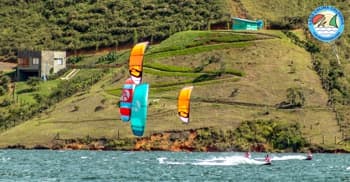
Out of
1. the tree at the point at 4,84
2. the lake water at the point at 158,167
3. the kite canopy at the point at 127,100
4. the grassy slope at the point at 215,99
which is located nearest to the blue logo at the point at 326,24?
the lake water at the point at 158,167

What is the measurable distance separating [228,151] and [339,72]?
108ft

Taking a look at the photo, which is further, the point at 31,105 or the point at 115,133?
the point at 31,105

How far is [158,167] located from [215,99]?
4887cm

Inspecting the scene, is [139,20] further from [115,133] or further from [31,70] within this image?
[115,133]

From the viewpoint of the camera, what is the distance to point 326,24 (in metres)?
110

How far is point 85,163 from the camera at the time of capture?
10369 centimetres

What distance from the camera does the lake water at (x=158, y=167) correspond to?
8638 centimetres

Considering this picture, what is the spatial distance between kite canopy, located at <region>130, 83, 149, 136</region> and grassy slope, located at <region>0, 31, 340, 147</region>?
199 feet

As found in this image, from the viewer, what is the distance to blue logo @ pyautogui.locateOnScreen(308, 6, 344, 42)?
4195 inches

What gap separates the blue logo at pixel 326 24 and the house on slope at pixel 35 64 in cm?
7328

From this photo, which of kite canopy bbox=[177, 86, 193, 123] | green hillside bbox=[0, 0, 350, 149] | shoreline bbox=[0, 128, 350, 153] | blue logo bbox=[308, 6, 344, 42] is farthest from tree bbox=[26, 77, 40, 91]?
kite canopy bbox=[177, 86, 193, 123]

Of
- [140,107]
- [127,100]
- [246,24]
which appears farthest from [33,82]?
[140,107]

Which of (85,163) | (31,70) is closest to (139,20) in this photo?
(31,70)

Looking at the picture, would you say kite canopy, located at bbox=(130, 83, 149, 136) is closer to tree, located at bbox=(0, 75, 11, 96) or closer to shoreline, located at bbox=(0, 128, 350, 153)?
shoreline, located at bbox=(0, 128, 350, 153)
